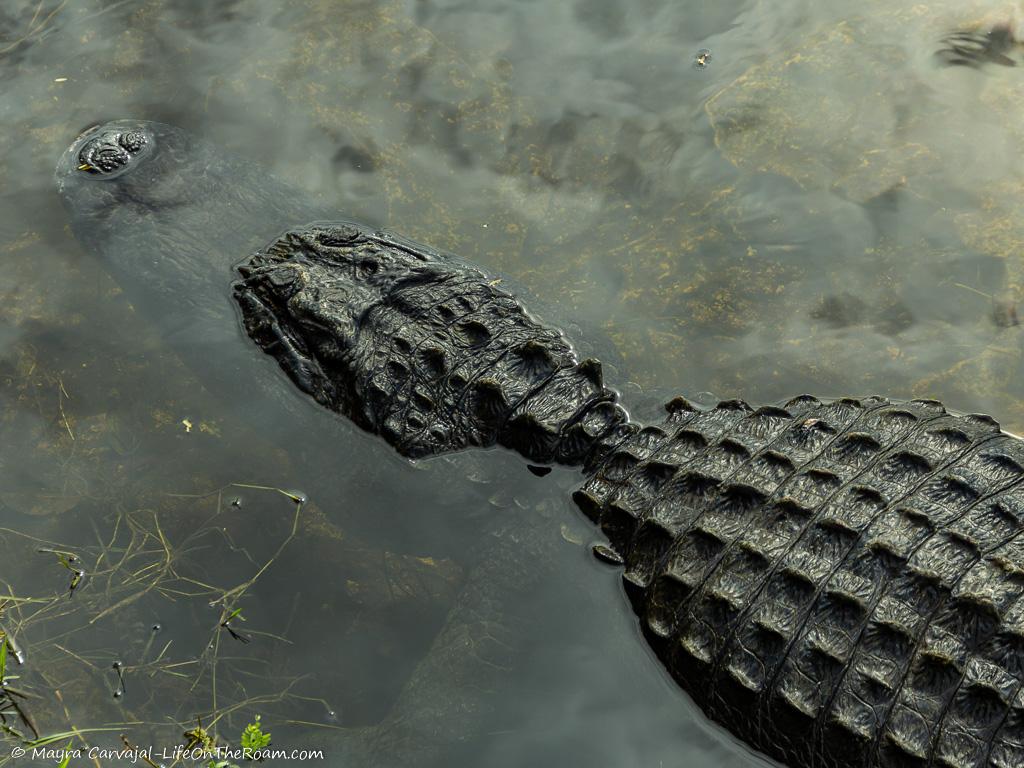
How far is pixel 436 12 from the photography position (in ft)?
21.1

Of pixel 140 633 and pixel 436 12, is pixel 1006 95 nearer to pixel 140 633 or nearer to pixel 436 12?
pixel 436 12

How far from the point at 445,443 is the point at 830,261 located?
89.7 inches

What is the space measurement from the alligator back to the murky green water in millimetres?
329

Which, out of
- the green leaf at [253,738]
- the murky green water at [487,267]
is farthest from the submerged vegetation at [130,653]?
the green leaf at [253,738]

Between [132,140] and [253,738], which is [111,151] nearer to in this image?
[132,140]

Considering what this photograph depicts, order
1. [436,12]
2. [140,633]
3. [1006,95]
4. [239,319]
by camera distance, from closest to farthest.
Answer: [140,633] < [239,319] < [1006,95] < [436,12]

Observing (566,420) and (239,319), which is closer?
(566,420)

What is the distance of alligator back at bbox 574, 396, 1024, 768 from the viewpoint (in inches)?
116

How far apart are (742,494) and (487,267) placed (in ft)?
7.28

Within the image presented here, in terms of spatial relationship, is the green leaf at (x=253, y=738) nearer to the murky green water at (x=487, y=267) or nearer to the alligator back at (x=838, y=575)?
the murky green water at (x=487, y=267)

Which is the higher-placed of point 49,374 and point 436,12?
A: point 436,12

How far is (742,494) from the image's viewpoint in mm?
3480

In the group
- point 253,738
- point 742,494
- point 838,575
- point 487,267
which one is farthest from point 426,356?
point 838,575

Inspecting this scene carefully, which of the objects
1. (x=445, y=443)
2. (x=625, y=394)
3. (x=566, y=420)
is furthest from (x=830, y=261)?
(x=445, y=443)
